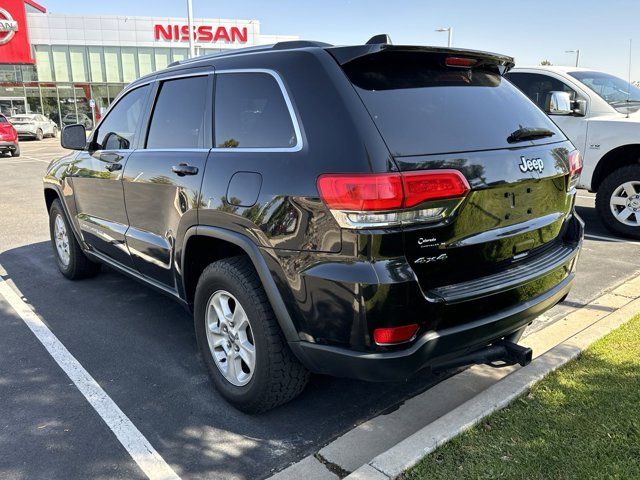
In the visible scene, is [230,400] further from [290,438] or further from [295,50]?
[295,50]

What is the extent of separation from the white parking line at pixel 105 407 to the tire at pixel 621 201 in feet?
19.3

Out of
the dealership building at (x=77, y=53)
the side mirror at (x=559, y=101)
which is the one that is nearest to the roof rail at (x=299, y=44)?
the side mirror at (x=559, y=101)

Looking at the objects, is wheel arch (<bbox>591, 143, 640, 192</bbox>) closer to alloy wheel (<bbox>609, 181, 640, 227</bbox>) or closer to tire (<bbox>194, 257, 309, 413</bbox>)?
alloy wheel (<bbox>609, 181, 640, 227</bbox>)

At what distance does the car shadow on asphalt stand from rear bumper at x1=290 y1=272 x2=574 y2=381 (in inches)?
21.2

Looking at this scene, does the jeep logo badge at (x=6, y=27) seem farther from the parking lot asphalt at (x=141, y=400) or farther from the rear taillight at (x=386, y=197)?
the rear taillight at (x=386, y=197)

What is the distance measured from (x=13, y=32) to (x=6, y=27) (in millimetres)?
472

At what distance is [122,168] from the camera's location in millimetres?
4012

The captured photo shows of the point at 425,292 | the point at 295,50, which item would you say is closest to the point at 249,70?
the point at 295,50

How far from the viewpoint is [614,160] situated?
6711 mm

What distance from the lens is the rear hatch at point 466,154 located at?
244 cm

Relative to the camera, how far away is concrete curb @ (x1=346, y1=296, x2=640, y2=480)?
8.04 feet

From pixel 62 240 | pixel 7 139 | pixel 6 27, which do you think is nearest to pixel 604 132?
pixel 62 240

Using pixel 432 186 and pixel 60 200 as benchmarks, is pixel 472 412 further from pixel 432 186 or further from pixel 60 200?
pixel 60 200

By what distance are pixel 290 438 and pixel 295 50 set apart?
1.96 metres
